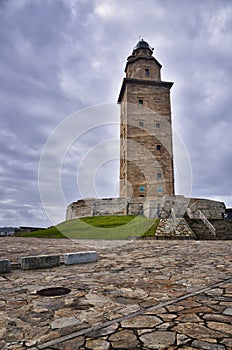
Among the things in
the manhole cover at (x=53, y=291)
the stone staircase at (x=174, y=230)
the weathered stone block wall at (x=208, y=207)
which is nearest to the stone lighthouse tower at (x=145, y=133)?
the weathered stone block wall at (x=208, y=207)

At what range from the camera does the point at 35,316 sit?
300 centimetres

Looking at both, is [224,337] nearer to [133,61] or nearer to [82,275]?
[82,275]

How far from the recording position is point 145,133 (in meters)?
32.2

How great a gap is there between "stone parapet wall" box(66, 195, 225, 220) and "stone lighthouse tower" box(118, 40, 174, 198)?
2.99 meters

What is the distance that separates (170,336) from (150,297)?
1.29 meters

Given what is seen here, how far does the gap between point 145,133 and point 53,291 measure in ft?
96.3

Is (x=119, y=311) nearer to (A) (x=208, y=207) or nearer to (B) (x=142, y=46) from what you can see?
(A) (x=208, y=207)

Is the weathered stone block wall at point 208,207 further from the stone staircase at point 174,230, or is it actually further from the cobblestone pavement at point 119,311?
the cobblestone pavement at point 119,311

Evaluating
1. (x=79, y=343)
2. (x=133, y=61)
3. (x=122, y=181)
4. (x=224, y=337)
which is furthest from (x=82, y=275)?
(x=133, y=61)

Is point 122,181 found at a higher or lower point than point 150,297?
higher

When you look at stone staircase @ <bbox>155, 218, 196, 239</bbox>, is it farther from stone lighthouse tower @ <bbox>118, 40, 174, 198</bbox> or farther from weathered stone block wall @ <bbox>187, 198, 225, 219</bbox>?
stone lighthouse tower @ <bbox>118, 40, 174, 198</bbox>

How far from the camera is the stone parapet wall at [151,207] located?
2114cm

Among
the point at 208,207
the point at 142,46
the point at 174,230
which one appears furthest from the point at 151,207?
the point at 142,46

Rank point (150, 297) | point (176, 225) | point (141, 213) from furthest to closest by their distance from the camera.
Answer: point (141, 213), point (176, 225), point (150, 297)
